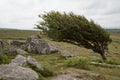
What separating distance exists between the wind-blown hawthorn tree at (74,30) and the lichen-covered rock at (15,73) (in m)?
20.1

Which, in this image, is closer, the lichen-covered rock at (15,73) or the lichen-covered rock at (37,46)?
the lichen-covered rock at (15,73)

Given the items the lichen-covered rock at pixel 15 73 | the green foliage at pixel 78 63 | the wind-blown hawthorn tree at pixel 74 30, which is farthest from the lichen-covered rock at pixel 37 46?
the lichen-covered rock at pixel 15 73

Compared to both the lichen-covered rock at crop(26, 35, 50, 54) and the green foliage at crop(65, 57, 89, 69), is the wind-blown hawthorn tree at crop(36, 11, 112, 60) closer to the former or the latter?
the lichen-covered rock at crop(26, 35, 50, 54)

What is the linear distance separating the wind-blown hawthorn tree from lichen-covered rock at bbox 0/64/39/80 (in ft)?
66.1

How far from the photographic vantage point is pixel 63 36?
1543 inches

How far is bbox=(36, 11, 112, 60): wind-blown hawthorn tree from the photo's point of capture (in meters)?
37.8

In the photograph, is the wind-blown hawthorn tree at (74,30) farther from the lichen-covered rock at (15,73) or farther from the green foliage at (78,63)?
the lichen-covered rock at (15,73)

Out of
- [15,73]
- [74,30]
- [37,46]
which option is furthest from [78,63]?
[37,46]

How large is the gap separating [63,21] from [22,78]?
2203 cm

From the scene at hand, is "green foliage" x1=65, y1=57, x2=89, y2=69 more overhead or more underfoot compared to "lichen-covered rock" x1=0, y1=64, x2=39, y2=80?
more underfoot

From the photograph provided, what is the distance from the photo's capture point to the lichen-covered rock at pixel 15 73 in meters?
16.8

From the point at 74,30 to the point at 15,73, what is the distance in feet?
71.1

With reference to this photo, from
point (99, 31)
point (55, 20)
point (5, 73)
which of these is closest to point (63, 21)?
point (55, 20)

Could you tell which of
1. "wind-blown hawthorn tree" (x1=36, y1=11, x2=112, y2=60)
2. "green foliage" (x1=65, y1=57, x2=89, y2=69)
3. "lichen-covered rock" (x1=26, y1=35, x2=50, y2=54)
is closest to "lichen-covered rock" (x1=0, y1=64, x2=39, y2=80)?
"green foliage" (x1=65, y1=57, x2=89, y2=69)
